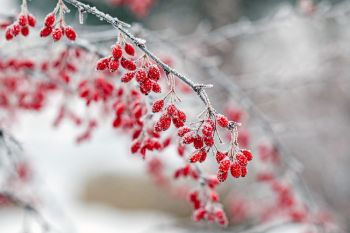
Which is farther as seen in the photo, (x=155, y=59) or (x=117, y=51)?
(x=117, y=51)

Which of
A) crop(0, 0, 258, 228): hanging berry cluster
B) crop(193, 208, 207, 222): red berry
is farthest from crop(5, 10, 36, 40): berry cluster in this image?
crop(193, 208, 207, 222): red berry

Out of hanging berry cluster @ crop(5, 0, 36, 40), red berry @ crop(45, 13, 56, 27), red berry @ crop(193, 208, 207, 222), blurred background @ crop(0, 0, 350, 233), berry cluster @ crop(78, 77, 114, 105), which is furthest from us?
blurred background @ crop(0, 0, 350, 233)

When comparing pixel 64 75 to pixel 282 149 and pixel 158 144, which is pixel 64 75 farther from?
pixel 282 149

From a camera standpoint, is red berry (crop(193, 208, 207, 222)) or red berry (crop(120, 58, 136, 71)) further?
red berry (crop(193, 208, 207, 222))

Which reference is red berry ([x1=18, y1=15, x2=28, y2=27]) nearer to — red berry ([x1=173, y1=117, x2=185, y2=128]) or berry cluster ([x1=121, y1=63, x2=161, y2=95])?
berry cluster ([x1=121, y1=63, x2=161, y2=95])

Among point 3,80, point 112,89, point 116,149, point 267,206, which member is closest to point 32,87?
point 3,80

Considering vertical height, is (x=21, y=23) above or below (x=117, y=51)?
above

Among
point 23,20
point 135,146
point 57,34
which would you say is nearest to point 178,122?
point 135,146

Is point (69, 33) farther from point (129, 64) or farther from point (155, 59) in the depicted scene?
point (155, 59)

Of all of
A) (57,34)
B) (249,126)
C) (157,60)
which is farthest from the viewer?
(249,126)

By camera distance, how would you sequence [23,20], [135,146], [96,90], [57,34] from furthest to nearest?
[96,90]
[135,146]
[23,20]
[57,34]


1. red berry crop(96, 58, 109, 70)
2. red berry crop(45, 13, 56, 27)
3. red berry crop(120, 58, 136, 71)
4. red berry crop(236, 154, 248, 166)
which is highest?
red berry crop(45, 13, 56, 27)

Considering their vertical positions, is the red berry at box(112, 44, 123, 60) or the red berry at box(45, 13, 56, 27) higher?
the red berry at box(45, 13, 56, 27)
